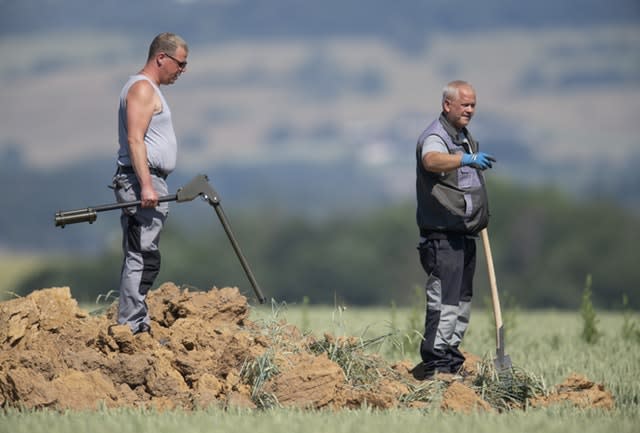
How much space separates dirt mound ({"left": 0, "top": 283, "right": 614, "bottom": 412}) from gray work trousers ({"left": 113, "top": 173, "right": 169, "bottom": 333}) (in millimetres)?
243

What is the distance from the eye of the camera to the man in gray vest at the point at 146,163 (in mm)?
8367

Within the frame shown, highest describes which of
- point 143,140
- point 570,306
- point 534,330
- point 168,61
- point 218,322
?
point 168,61

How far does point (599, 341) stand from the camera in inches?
499

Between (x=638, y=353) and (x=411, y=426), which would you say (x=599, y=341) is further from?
(x=411, y=426)

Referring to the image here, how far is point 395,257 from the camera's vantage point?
8394cm

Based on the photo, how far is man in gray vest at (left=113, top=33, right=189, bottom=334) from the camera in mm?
8367

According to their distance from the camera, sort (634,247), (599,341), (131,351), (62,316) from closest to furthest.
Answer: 1. (131,351)
2. (62,316)
3. (599,341)
4. (634,247)

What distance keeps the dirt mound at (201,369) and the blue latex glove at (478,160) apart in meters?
1.38

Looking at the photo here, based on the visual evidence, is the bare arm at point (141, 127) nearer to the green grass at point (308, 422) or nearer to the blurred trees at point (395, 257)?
the green grass at point (308, 422)

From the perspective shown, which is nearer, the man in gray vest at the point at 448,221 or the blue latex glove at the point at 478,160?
the blue latex glove at the point at 478,160

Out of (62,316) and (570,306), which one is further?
(570,306)

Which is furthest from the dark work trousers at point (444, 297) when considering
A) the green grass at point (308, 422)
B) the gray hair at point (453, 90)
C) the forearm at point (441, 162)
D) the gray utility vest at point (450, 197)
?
the green grass at point (308, 422)

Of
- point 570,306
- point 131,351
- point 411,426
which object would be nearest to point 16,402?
point 131,351

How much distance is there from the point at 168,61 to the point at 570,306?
60.9 metres
